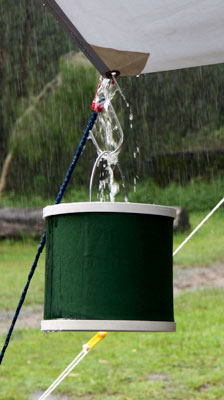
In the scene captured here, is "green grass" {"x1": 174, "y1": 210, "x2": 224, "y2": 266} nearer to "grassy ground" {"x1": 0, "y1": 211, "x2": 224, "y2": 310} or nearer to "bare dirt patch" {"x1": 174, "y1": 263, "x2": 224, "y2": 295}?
"grassy ground" {"x1": 0, "y1": 211, "x2": 224, "y2": 310}

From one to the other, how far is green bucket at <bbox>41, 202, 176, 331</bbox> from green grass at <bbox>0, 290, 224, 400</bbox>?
11.7ft

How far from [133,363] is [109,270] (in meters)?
4.36

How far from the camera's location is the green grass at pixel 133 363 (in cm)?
507

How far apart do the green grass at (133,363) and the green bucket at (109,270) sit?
3.56m

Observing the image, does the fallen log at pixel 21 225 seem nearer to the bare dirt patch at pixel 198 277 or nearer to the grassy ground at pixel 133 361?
the grassy ground at pixel 133 361

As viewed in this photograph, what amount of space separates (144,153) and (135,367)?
539cm

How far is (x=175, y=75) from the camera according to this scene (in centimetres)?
1116

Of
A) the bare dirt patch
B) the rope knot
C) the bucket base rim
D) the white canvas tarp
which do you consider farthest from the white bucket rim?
the bare dirt patch

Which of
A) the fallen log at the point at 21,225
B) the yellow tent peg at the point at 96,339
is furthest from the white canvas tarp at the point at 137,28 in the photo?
the fallen log at the point at 21,225

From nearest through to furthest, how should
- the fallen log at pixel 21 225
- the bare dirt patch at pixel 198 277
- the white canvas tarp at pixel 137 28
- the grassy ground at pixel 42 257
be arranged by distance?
the white canvas tarp at pixel 137 28 → the bare dirt patch at pixel 198 277 → the grassy ground at pixel 42 257 → the fallen log at pixel 21 225

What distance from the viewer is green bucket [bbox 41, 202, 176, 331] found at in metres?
1.45

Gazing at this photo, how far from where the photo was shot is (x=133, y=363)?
→ 223 inches

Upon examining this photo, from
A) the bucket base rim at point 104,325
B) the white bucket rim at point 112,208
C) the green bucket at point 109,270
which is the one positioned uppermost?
the white bucket rim at point 112,208

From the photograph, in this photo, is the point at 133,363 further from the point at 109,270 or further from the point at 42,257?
the point at 109,270
